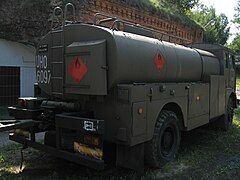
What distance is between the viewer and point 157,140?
15.6 feet

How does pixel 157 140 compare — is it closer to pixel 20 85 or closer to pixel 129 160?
pixel 129 160

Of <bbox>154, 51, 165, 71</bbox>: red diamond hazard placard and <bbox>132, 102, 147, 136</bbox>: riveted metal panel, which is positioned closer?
<bbox>132, 102, 147, 136</bbox>: riveted metal panel

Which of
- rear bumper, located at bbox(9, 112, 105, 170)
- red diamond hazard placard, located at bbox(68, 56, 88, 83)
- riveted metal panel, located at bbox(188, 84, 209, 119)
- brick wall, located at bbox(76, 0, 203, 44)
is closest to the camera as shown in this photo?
rear bumper, located at bbox(9, 112, 105, 170)

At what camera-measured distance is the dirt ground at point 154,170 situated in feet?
15.4

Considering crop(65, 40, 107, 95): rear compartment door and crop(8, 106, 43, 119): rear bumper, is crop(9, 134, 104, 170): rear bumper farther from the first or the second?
crop(65, 40, 107, 95): rear compartment door

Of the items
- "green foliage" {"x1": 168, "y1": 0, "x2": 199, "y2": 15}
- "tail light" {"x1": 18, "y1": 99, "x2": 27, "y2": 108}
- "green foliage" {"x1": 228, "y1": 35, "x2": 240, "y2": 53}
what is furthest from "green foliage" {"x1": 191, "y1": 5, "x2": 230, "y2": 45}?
"tail light" {"x1": 18, "y1": 99, "x2": 27, "y2": 108}

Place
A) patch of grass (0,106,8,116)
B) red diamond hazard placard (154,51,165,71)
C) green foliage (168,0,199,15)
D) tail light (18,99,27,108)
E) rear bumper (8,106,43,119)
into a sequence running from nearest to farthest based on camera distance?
red diamond hazard placard (154,51,165,71), rear bumper (8,106,43,119), tail light (18,99,27,108), patch of grass (0,106,8,116), green foliage (168,0,199,15)

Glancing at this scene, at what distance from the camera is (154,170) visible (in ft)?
15.9

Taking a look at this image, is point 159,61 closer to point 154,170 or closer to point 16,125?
point 154,170

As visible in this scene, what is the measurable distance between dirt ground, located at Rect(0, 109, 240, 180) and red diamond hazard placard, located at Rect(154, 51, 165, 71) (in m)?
1.72

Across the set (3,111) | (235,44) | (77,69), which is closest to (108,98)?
(77,69)

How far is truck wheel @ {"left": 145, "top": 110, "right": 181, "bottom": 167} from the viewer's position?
471 centimetres

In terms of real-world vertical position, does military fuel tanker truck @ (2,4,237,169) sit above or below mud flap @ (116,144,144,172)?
above

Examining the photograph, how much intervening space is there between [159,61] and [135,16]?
7.00 meters
